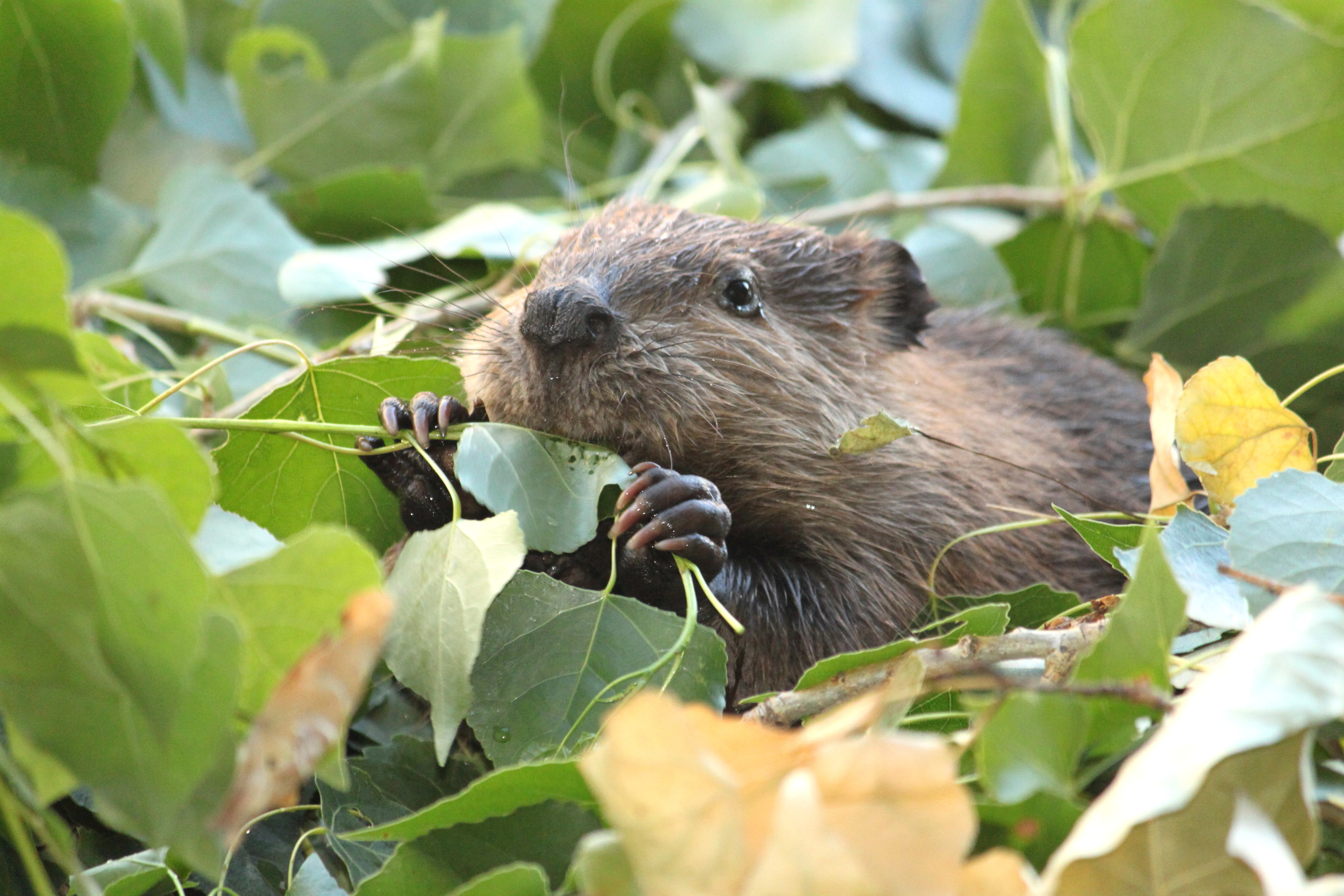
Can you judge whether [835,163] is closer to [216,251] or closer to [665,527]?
[216,251]

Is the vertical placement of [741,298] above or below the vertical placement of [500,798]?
above

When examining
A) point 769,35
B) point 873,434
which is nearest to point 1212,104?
point 769,35

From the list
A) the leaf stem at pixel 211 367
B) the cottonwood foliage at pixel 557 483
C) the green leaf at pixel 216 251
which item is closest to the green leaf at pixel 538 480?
the cottonwood foliage at pixel 557 483

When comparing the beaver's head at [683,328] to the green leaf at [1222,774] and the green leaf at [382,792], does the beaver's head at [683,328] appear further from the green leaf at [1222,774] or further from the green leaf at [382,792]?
the green leaf at [1222,774]

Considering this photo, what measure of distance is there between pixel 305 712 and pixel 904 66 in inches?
137

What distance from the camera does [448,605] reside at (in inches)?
60.1

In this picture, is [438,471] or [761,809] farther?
[438,471]

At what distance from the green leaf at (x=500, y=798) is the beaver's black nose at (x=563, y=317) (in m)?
0.69

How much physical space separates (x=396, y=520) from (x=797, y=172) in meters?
1.93

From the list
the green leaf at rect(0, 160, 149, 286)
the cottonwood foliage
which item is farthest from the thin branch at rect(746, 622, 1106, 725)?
the green leaf at rect(0, 160, 149, 286)

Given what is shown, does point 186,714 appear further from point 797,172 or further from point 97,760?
point 797,172

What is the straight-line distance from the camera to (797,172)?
345 centimetres

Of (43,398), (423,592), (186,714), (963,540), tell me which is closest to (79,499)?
(43,398)

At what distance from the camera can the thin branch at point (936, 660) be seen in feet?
5.08
